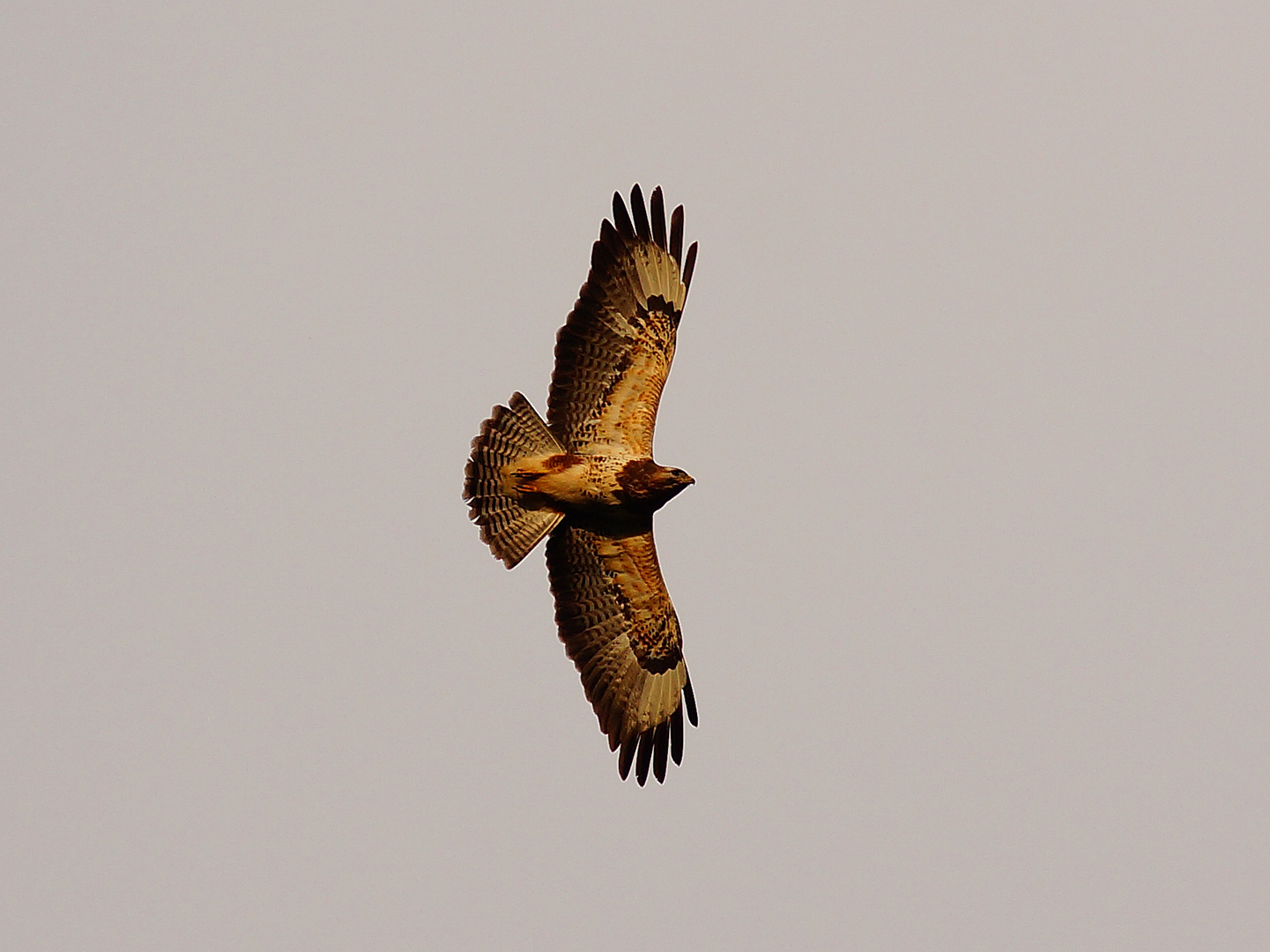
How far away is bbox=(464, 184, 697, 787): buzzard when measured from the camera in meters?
12.3

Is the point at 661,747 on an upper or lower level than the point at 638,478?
lower

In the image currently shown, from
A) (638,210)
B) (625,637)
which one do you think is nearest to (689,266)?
(638,210)

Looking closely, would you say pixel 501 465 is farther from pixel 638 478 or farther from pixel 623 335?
pixel 623 335

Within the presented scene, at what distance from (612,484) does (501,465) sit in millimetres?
751

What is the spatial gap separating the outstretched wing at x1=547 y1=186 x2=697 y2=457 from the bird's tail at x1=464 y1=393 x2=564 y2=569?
22 centimetres

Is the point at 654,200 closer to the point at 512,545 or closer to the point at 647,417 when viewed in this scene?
the point at 647,417

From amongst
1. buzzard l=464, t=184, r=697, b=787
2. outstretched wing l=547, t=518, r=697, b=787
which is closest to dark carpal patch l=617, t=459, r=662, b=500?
buzzard l=464, t=184, r=697, b=787

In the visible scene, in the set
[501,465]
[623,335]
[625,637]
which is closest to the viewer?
[501,465]

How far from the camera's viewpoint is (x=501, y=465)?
12.3 metres

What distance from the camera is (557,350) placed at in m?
12.6

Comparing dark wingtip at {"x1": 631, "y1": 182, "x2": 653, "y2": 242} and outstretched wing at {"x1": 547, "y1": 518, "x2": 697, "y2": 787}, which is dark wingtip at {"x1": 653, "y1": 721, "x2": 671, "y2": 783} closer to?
outstretched wing at {"x1": 547, "y1": 518, "x2": 697, "y2": 787}

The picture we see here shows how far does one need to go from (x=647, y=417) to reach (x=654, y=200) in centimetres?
155

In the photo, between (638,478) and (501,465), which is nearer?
(638,478)

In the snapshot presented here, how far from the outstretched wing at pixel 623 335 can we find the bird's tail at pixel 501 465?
0.22 m
